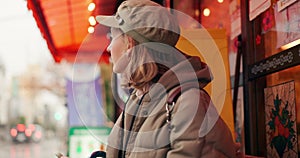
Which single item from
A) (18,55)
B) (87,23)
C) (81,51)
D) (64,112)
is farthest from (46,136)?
(81,51)

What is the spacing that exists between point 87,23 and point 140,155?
2.98 meters

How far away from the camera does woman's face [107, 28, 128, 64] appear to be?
4.11ft

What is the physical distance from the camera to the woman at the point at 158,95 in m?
A: 1.08

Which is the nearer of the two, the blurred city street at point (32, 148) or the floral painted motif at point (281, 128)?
the floral painted motif at point (281, 128)

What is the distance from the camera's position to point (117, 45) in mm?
1260

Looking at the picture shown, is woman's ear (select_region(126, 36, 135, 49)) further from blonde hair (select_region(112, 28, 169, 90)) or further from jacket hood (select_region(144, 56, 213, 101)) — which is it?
jacket hood (select_region(144, 56, 213, 101))

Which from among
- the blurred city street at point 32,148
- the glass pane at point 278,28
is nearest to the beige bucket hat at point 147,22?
the glass pane at point 278,28

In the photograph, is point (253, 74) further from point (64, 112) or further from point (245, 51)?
point (64, 112)

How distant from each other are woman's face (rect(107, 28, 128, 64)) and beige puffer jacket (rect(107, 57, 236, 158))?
14 centimetres

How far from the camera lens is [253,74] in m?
2.20

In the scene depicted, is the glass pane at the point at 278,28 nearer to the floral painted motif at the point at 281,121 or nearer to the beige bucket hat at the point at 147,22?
the floral painted motif at the point at 281,121

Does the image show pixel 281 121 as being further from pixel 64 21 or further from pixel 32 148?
pixel 64 21

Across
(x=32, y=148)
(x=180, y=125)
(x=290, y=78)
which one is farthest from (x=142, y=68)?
(x=32, y=148)

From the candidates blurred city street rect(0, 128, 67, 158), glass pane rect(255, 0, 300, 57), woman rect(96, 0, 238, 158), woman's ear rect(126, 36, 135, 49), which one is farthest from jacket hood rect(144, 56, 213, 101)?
blurred city street rect(0, 128, 67, 158)
